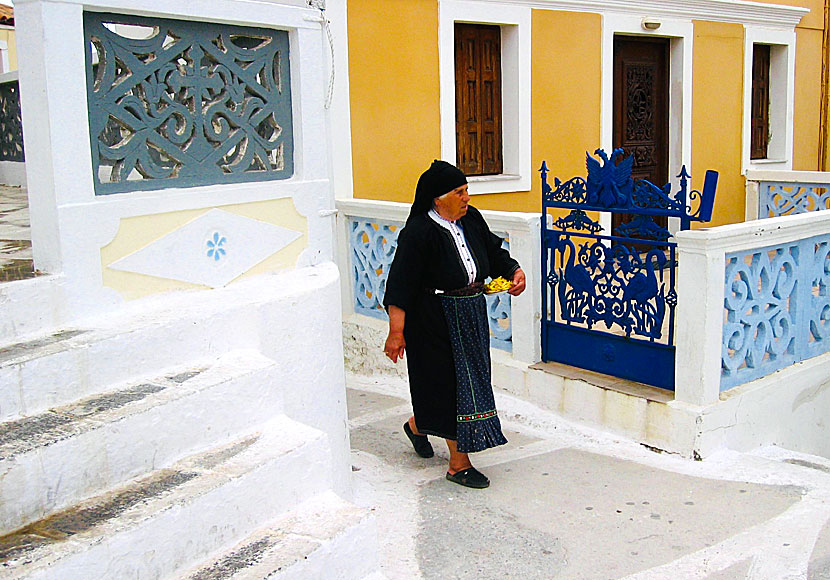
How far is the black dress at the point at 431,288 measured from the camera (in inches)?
175

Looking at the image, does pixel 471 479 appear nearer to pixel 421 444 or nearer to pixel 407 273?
pixel 421 444

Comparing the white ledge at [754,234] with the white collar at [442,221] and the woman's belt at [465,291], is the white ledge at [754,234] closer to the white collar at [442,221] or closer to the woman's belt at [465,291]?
the woman's belt at [465,291]

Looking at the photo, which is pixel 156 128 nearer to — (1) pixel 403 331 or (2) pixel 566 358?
(1) pixel 403 331

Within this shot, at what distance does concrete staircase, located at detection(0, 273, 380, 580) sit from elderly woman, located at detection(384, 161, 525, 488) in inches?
49.9

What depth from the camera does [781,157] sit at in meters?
12.2

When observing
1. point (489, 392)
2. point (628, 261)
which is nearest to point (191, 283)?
point (489, 392)

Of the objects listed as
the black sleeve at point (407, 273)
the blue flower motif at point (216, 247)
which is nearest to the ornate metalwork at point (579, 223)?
the black sleeve at point (407, 273)

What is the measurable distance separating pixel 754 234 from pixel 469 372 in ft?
6.12

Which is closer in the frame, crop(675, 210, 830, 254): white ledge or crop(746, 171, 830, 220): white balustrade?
crop(675, 210, 830, 254): white ledge

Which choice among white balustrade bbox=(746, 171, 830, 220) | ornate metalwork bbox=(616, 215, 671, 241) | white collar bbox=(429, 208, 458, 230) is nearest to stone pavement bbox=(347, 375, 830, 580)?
ornate metalwork bbox=(616, 215, 671, 241)

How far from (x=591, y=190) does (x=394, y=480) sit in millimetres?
2200

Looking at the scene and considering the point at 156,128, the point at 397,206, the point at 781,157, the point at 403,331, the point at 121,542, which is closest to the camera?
the point at 121,542

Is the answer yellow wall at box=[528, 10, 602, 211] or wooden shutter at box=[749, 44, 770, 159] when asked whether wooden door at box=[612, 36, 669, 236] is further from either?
wooden shutter at box=[749, 44, 770, 159]

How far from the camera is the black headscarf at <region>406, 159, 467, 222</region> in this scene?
174 inches
